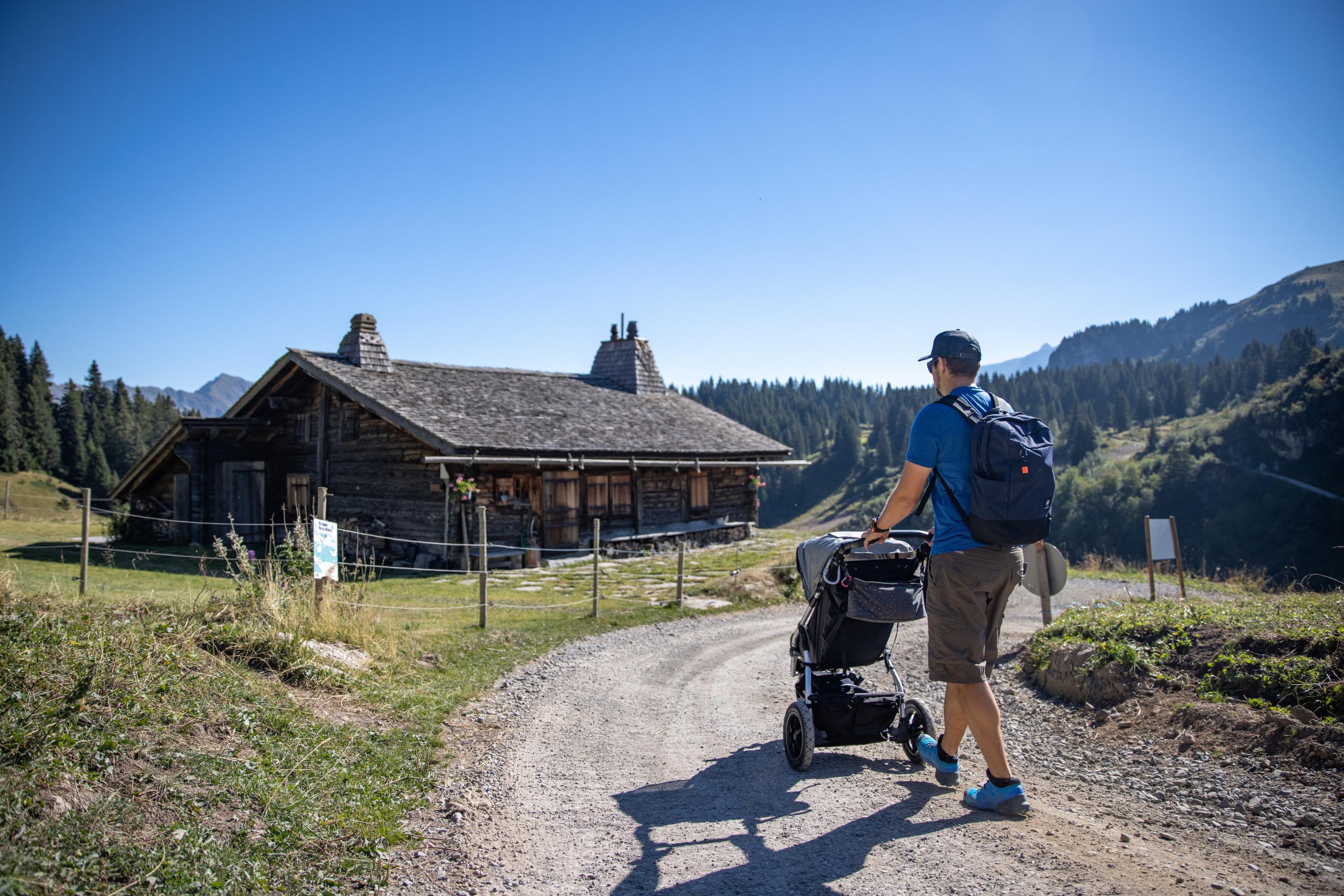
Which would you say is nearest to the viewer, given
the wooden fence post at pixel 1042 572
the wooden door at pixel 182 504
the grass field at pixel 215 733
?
the grass field at pixel 215 733

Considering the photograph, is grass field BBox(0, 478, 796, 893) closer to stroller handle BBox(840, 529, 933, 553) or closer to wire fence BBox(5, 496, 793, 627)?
wire fence BBox(5, 496, 793, 627)

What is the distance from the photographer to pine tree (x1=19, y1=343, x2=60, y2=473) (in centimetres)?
6384

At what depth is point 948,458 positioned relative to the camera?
3.81 m

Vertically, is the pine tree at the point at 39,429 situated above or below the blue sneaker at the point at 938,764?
above

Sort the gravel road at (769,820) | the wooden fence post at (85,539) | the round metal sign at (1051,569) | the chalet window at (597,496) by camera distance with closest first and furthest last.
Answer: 1. the gravel road at (769,820)
2. the round metal sign at (1051,569)
3. the wooden fence post at (85,539)
4. the chalet window at (597,496)

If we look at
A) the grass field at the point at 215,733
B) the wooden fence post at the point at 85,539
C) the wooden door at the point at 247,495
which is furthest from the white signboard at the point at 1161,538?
the wooden door at the point at 247,495

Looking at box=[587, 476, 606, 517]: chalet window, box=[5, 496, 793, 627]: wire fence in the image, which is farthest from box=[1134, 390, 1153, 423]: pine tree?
box=[587, 476, 606, 517]: chalet window

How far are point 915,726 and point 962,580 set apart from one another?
136cm

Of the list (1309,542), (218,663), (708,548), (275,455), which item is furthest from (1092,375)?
(218,663)

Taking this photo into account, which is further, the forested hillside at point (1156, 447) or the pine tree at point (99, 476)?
the pine tree at point (99, 476)

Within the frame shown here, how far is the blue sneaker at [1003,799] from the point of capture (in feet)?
12.2

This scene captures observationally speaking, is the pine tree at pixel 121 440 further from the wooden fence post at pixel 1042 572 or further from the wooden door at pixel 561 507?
the wooden fence post at pixel 1042 572

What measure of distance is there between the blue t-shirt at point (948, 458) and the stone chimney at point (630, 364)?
22.1m

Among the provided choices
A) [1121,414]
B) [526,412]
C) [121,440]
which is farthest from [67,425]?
[1121,414]
